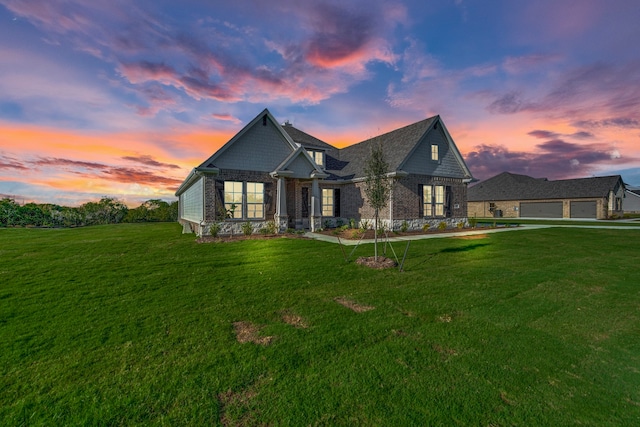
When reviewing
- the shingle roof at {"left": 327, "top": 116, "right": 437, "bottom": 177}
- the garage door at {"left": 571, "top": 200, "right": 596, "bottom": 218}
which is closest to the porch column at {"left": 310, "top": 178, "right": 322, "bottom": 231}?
the shingle roof at {"left": 327, "top": 116, "right": 437, "bottom": 177}

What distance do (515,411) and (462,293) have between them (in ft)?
12.9

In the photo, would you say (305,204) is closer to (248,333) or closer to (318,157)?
(318,157)

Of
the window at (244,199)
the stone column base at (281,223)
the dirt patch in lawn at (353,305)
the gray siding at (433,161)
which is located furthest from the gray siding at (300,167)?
the dirt patch in lawn at (353,305)

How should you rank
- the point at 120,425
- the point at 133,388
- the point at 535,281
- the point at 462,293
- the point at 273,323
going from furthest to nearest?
the point at 535,281 → the point at 462,293 → the point at 273,323 → the point at 133,388 → the point at 120,425

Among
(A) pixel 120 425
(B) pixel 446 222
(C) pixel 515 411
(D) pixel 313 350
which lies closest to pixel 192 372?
(A) pixel 120 425

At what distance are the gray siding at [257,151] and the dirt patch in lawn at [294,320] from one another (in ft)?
43.0

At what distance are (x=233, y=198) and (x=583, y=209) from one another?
48.0m

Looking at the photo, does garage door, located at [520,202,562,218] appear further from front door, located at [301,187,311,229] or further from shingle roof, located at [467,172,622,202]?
front door, located at [301,187,311,229]

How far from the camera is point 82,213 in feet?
103

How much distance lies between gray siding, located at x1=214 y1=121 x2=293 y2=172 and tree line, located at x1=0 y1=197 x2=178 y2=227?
2529 cm

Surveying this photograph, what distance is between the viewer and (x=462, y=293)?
22.1 feet

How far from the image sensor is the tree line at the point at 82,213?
1100 inches

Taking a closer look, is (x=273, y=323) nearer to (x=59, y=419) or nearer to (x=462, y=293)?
(x=59, y=419)

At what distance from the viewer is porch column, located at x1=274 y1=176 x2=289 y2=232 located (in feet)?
57.9
